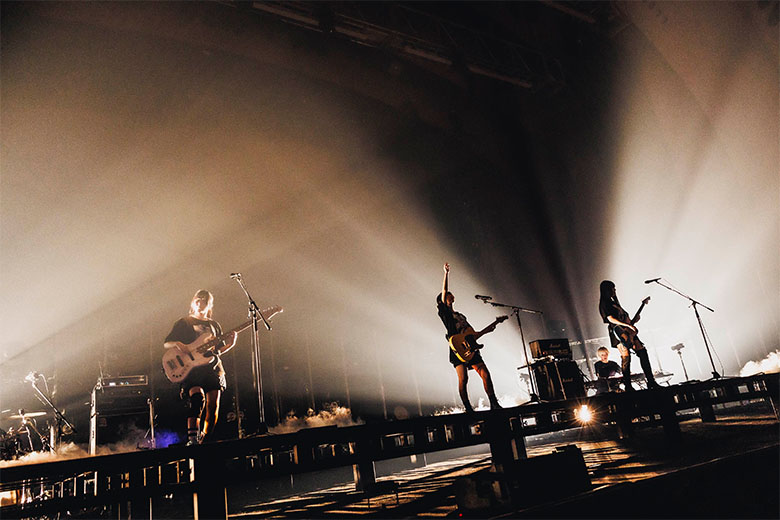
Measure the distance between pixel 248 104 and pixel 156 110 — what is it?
57.2 inches

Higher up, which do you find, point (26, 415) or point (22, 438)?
point (26, 415)

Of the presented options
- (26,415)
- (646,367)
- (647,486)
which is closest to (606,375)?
(646,367)

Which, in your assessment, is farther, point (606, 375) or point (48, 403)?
point (606, 375)

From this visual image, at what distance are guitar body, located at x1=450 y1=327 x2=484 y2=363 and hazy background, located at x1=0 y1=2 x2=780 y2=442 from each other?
3.65 meters

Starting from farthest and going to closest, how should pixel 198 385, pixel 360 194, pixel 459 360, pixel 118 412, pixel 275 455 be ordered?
pixel 360 194
pixel 118 412
pixel 459 360
pixel 198 385
pixel 275 455

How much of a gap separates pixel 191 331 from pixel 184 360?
29 cm

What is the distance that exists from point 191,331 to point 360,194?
5349mm

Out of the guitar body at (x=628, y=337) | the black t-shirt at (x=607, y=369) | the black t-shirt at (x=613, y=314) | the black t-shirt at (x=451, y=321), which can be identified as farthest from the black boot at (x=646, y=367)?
the black t-shirt at (x=451, y=321)

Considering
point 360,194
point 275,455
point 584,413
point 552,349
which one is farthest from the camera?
point 360,194

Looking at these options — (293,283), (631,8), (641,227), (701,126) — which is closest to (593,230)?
(641,227)

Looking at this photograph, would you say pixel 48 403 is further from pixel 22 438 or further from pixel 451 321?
pixel 451 321

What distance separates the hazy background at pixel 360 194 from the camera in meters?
6.47

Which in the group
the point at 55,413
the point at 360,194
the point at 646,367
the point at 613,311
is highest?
the point at 360,194

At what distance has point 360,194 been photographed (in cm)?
905
